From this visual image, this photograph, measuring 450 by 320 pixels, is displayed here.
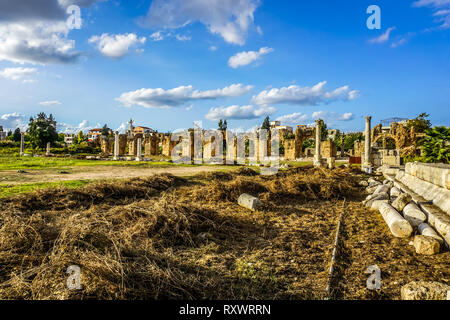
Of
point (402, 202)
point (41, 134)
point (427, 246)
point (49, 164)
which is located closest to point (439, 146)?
point (402, 202)

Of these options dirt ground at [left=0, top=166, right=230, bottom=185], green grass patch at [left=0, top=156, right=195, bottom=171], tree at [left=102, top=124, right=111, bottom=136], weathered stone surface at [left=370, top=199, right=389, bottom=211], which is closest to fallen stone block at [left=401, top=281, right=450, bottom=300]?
weathered stone surface at [left=370, top=199, right=389, bottom=211]

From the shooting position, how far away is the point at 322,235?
18.2 ft

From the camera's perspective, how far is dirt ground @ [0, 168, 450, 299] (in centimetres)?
304

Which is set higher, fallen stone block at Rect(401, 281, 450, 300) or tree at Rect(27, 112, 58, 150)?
tree at Rect(27, 112, 58, 150)

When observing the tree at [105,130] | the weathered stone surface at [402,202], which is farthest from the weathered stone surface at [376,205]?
the tree at [105,130]

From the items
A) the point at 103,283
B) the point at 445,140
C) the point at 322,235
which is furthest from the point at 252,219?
the point at 445,140

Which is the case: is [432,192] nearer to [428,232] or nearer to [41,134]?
[428,232]

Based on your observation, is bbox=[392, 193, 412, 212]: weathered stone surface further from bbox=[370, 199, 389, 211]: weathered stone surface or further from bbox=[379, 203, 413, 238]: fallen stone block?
bbox=[379, 203, 413, 238]: fallen stone block

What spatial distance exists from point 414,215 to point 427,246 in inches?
64.1

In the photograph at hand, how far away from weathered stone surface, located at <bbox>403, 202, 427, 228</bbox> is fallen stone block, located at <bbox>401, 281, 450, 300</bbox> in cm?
310

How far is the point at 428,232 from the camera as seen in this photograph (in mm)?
4875

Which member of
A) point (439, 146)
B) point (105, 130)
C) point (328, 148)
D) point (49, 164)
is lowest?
point (49, 164)

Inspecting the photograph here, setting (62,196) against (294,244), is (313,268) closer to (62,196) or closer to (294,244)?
(294,244)

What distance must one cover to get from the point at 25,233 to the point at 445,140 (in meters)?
19.0
